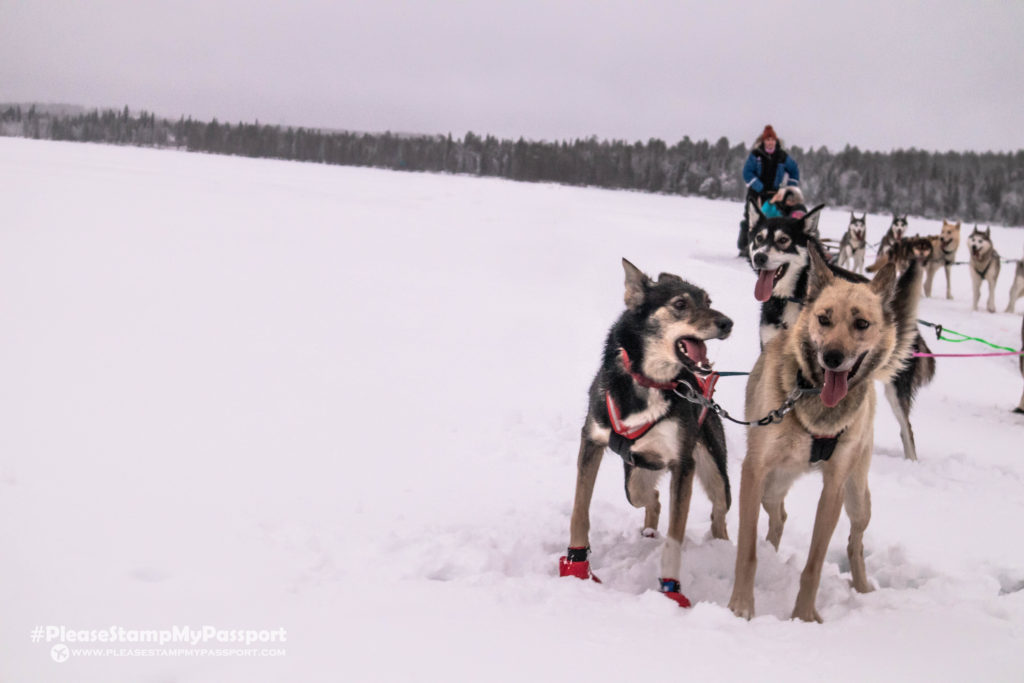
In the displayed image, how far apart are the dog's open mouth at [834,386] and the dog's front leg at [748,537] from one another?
0.41 meters

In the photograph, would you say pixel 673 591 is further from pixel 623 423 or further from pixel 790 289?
pixel 790 289

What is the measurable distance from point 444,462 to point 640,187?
65.2m

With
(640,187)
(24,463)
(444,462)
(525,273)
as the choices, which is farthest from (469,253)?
(640,187)

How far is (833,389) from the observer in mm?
2721

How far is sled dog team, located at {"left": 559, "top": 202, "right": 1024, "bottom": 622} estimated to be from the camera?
109 inches

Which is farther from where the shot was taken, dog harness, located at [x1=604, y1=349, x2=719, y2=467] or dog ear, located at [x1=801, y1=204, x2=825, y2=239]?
dog ear, located at [x1=801, y1=204, x2=825, y2=239]

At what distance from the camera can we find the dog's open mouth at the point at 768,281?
17.7 ft

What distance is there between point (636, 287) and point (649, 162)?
225 feet

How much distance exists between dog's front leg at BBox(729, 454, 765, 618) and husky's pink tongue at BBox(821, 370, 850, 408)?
1.32 ft

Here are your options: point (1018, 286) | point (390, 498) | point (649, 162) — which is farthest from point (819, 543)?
point (649, 162)

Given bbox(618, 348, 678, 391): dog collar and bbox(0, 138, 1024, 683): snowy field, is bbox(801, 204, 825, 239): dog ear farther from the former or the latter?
bbox(618, 348, 678, 391): dog collar

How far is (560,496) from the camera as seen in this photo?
4.20m

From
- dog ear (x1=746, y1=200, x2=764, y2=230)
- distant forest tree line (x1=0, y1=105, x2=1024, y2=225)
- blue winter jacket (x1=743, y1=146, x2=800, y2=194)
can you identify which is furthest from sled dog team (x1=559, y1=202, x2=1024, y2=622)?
distant forest tree line (x1=0, y1=105, x2=1024, y2=225)

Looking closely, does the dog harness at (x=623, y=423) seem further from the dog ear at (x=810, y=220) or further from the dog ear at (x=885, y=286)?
the dog ear at (x=810, y=220)
